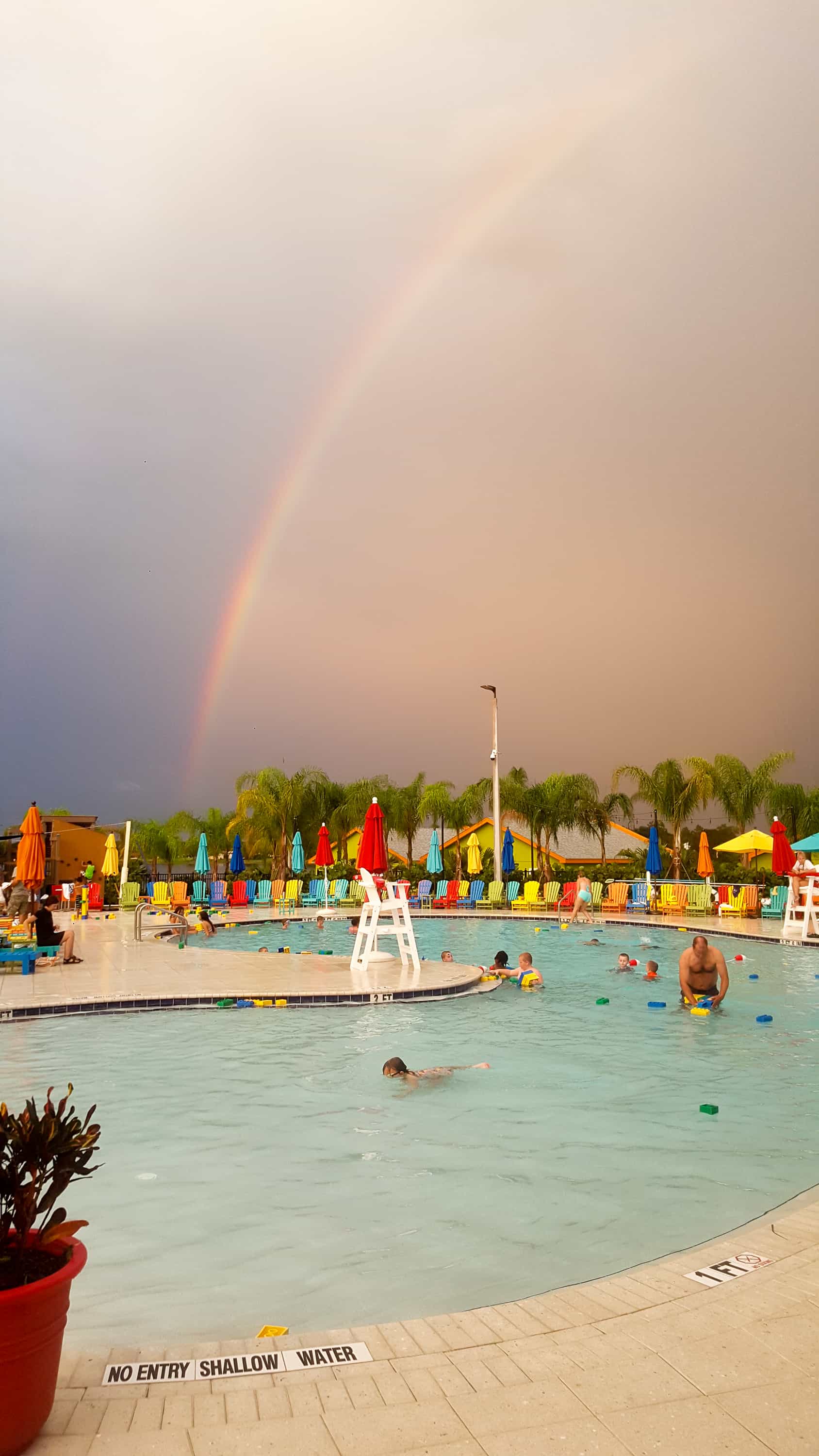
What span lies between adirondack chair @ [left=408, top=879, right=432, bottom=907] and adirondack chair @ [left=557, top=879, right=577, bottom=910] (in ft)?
15.0

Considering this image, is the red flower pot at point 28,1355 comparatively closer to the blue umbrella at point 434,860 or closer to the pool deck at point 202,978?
the pool deck at point 202,978

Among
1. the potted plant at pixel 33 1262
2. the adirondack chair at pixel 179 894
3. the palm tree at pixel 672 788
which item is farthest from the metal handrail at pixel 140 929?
the palm tree at pixel 672 788

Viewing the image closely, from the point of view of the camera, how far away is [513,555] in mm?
32156

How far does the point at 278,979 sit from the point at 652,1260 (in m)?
8.70

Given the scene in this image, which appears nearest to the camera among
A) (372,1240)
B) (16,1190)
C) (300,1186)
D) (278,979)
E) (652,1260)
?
(16,1190)

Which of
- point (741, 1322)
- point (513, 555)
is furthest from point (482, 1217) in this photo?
point (513, 555)

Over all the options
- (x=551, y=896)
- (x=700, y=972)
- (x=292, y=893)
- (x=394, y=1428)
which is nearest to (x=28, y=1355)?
(x=394, y=1428)

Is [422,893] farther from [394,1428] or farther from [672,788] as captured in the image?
[394,1428]

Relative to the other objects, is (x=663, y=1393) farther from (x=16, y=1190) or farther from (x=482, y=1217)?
(x=482, y=1217)

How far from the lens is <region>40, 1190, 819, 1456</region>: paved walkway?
268 centimetres

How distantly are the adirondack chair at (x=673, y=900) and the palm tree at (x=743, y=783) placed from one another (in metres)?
17.5

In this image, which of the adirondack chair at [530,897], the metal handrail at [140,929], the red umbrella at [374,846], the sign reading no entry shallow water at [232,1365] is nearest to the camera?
the sign reading no entry shallow water at [232,1365]

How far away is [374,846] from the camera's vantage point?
15.2 m

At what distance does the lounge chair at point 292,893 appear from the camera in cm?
2862
